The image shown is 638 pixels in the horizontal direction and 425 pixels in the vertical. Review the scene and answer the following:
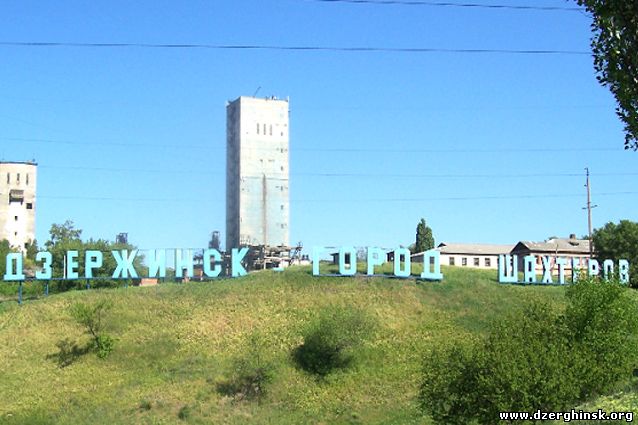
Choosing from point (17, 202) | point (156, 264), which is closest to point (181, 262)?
point (156, 264)

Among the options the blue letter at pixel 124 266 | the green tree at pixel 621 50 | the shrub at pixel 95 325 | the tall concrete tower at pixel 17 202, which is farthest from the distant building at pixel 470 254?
the green tree at pixel 621 50

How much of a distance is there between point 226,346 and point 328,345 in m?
9.78

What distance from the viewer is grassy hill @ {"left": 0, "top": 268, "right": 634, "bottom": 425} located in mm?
57375

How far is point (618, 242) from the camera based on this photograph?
117m

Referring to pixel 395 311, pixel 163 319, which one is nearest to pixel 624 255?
pixel 395 311

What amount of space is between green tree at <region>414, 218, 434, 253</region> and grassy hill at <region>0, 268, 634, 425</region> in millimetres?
46020

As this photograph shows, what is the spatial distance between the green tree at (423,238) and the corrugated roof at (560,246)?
14642mm

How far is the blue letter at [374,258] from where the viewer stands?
83.6 m

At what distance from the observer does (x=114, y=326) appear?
239ft

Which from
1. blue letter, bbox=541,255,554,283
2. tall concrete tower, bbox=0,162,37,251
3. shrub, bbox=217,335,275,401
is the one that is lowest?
shrub, bbox=217,335,275,401

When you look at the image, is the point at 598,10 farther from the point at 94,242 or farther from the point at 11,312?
the point at 94,242

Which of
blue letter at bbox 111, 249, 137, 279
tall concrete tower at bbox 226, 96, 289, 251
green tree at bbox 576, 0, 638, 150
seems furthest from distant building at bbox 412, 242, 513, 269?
green tree at bbox 576, 0, 638, 150

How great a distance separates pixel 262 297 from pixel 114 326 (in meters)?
14.2

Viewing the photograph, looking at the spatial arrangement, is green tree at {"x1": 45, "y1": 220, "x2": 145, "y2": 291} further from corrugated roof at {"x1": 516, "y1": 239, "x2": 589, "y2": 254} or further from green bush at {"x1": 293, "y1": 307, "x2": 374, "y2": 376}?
corrugated roof at {"x1": 516, "y1": 239, "x2": 589, "y2": 254}
